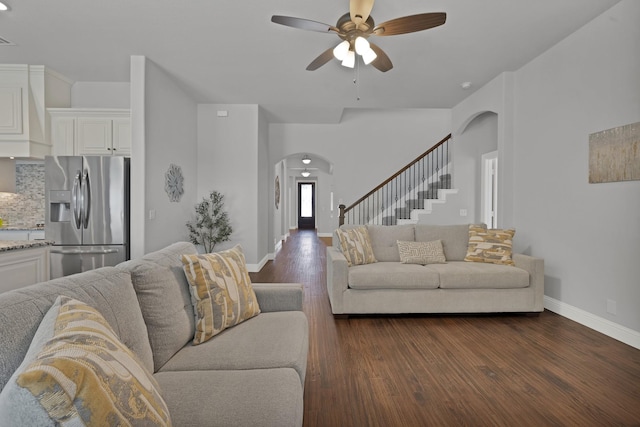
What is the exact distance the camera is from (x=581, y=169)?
11.5 ft

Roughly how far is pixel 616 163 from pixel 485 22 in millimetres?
1728

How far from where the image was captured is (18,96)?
14.3 feet

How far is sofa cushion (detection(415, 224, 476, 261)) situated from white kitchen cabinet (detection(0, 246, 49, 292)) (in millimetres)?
3872

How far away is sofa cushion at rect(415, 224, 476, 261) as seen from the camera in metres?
4.24

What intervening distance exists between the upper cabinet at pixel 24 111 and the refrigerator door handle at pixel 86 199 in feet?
3.03

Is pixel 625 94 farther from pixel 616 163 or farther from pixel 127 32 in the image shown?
pixel 127 32

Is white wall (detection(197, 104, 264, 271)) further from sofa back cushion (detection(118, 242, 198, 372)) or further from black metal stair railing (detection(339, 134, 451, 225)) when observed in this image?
sofa back cushion (detection(118, 242, 198, 372))

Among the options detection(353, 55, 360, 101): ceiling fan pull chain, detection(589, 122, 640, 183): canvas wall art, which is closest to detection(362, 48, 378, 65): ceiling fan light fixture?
detection(353, 55, 360, 101): ceiling fan pull chain

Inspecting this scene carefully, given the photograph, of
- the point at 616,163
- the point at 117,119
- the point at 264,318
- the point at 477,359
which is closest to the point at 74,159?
the point at 117,119

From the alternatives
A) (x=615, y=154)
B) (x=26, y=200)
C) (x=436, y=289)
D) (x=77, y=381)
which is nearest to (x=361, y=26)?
(x=615, y=154)

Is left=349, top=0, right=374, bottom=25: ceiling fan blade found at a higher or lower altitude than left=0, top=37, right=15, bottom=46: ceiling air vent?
lower

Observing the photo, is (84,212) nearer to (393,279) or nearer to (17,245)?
(17,245)

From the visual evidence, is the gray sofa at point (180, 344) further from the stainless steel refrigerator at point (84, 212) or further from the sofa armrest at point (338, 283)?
the stainless steel refrigerator at point (84, 212)

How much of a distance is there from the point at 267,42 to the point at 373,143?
4.85 metres
